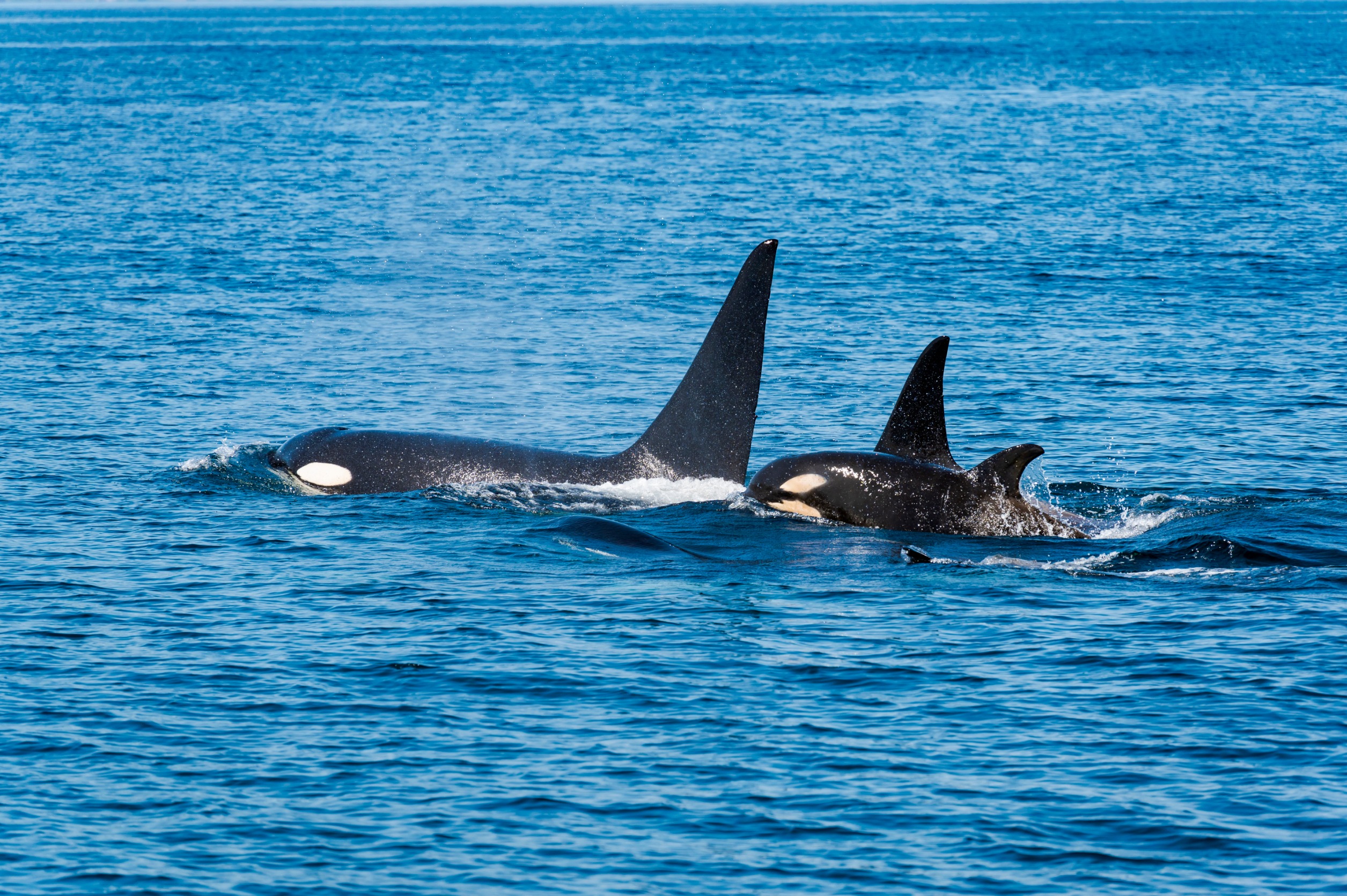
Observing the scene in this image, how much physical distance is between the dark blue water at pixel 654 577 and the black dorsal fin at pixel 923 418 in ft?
4.06

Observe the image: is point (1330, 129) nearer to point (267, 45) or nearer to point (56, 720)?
point (56, 720)

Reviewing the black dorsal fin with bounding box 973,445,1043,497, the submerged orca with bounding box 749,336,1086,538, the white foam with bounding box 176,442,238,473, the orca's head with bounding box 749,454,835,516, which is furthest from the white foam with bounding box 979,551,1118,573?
the white foam with bounding box 176,442,238,473

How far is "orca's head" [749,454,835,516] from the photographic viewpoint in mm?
18672

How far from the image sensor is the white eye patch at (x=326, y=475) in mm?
20359

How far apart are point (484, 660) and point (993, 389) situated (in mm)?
14086

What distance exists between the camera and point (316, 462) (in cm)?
2052

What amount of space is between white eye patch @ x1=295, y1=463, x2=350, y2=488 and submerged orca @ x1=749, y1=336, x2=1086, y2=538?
4.86 metres

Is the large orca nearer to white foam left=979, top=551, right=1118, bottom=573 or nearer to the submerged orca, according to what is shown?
the submerged orca

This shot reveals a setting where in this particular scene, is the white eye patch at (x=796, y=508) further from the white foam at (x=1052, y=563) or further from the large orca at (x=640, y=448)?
the white foam at (x=1052, y=563)

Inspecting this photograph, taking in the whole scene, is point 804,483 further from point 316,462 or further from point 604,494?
point 316,462

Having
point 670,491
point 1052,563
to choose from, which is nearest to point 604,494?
point 670,491

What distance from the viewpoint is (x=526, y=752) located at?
42.0ft

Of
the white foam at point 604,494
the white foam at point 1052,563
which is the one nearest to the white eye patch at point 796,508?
the white foam at point 604,494

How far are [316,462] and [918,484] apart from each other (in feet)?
23.3
